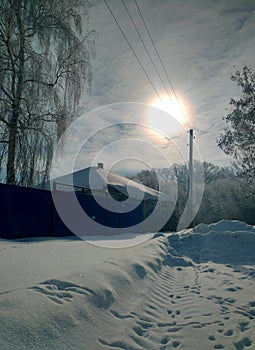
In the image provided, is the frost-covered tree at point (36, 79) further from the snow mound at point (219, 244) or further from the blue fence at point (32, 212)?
the snow mound at point (219, 244)

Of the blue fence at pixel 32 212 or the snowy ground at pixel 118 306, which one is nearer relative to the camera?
the snowy ground at pixel 118 306

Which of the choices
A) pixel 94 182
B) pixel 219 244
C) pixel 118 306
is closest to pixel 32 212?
pixel 219 244

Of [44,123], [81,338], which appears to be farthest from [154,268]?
[44,123]

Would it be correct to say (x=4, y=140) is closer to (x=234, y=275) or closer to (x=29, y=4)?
(x=29, y=4)

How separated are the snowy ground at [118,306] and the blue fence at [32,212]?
3214mm

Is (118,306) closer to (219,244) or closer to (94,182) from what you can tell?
(219,244)

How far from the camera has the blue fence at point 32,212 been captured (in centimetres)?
765

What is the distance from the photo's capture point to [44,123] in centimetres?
995

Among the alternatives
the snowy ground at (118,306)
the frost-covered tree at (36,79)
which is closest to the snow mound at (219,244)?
the snowy ground at (118,306)

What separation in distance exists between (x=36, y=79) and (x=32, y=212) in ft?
15.4

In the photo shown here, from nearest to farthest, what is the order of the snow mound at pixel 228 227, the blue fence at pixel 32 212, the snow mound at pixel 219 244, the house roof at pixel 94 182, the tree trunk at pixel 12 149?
the snow mound at pixel 219 244
the blue fence at pixel 32 212
the tree trunk at pixel 12 149
the snow mound at pixel 228 227
the house roof at pixel 94 182

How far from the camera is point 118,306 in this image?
10.1ft

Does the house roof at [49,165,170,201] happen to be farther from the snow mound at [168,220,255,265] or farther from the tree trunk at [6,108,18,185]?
the snow mound at [168,220,255,265]

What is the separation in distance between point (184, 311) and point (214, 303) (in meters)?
0.54
